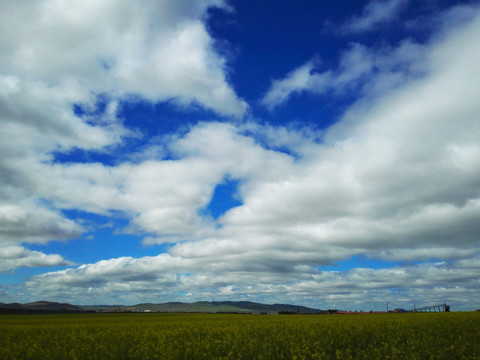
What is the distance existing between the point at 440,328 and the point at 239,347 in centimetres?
2163

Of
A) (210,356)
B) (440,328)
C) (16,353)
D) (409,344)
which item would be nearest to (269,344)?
(210,356)

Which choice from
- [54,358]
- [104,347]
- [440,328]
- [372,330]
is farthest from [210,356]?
[440,328]

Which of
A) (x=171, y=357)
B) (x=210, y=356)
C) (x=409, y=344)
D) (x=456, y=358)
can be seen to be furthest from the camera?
(x=409, y=344)

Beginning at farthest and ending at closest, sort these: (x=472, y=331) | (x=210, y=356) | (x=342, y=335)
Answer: (x=472, y=331), (x=342, y=335), (x=210, y=356)

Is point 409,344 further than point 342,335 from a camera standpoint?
No

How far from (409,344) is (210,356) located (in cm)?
1419

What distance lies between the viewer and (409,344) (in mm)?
24844

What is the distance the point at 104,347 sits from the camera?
22.7 metres

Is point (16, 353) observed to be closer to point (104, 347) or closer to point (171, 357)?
point (104, 347)

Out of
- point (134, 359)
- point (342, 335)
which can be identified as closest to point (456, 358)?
point (342, 335)

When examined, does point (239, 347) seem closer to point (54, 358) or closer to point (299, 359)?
point (299, 359)

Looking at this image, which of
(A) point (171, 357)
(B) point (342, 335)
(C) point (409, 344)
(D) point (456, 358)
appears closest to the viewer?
(A) point (171, 357)

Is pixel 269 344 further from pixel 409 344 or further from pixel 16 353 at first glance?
pixel 16 353

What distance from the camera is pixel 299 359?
21531 millimetres
